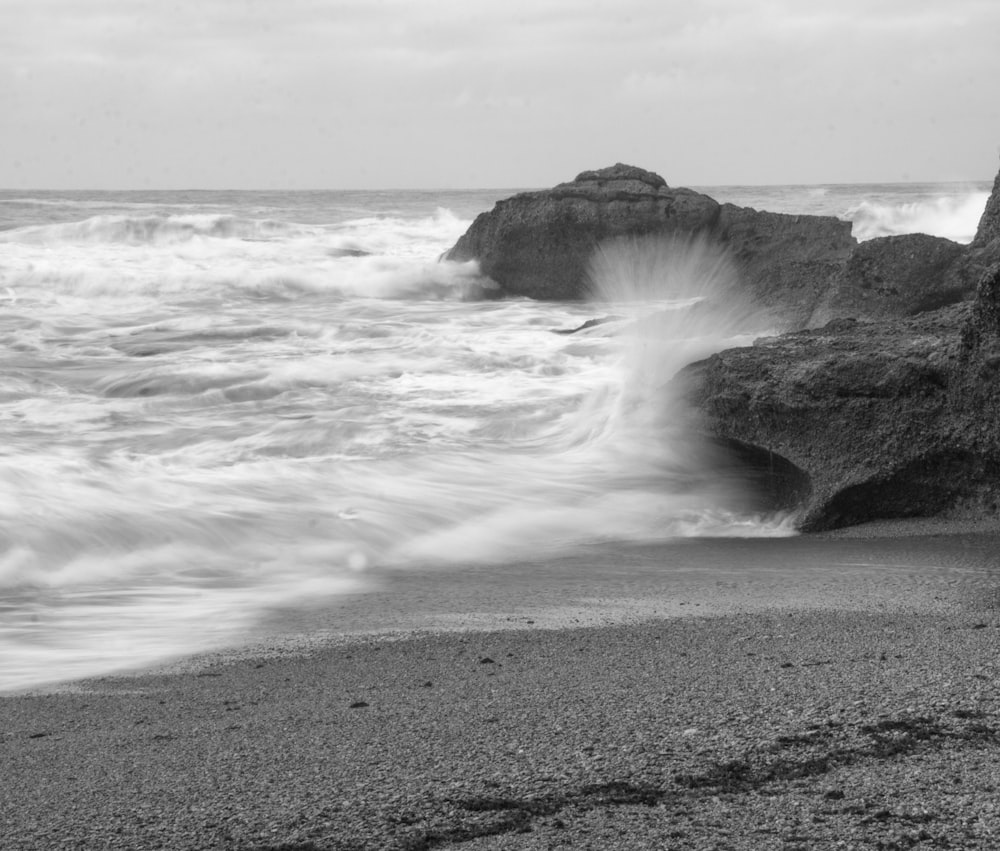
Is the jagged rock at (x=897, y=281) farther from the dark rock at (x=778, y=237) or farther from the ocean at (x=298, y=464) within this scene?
the dark rock at (x=778, y=237)

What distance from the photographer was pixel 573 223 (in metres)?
14.6

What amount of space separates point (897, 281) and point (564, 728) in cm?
506

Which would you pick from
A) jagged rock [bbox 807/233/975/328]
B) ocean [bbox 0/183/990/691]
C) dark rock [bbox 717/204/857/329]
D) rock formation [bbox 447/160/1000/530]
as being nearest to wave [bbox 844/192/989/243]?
dark rock [bbox 717/204/857/329]

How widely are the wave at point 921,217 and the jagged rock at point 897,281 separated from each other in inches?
928

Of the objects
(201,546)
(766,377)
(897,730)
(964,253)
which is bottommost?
(201,546)

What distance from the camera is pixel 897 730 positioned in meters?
2.42

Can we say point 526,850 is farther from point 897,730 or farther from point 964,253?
point 964,253

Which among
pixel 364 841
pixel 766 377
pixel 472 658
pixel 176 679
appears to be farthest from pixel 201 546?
pixel 364 841

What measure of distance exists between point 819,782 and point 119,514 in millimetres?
4229

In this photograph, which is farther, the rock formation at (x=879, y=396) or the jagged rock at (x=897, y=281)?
the jagged rock at (x=897, y=281)

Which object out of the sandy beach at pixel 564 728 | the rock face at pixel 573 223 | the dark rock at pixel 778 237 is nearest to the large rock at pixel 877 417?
the sandy beach at pixel 564 728

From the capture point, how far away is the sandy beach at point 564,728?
6.93 feet

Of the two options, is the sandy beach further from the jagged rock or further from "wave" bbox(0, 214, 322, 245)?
"wave" bbox(0, 214, 322, 245)

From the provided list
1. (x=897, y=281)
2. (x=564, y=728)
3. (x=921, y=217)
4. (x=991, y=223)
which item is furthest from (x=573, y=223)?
(x=921, y=217)
